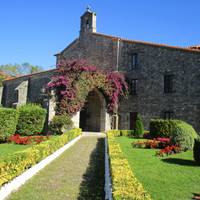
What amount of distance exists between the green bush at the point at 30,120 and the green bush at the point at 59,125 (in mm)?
827

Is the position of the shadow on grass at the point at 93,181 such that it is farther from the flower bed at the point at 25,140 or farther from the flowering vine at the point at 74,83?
the flowering vine at the point at 74,83

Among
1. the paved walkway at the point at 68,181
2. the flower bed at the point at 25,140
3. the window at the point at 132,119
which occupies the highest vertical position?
the window at the point at 132,119

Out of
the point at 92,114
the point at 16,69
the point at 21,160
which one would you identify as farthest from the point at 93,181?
the point at 16,69

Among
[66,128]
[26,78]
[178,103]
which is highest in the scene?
[26,78]

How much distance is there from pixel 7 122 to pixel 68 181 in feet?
39.0

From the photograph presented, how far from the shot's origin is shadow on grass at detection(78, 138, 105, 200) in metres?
8.32

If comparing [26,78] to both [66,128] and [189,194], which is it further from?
[189,194]

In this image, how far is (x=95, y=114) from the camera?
30.3m

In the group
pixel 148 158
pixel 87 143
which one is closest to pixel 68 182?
pixel 148 158

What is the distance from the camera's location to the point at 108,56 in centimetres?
2964

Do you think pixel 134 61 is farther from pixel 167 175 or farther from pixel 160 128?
pixel 167 175

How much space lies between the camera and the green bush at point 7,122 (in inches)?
796

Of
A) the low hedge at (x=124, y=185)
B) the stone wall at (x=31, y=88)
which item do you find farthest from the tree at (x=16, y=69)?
the low hedge at (x=124, y=185)

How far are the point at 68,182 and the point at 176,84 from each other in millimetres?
17687
